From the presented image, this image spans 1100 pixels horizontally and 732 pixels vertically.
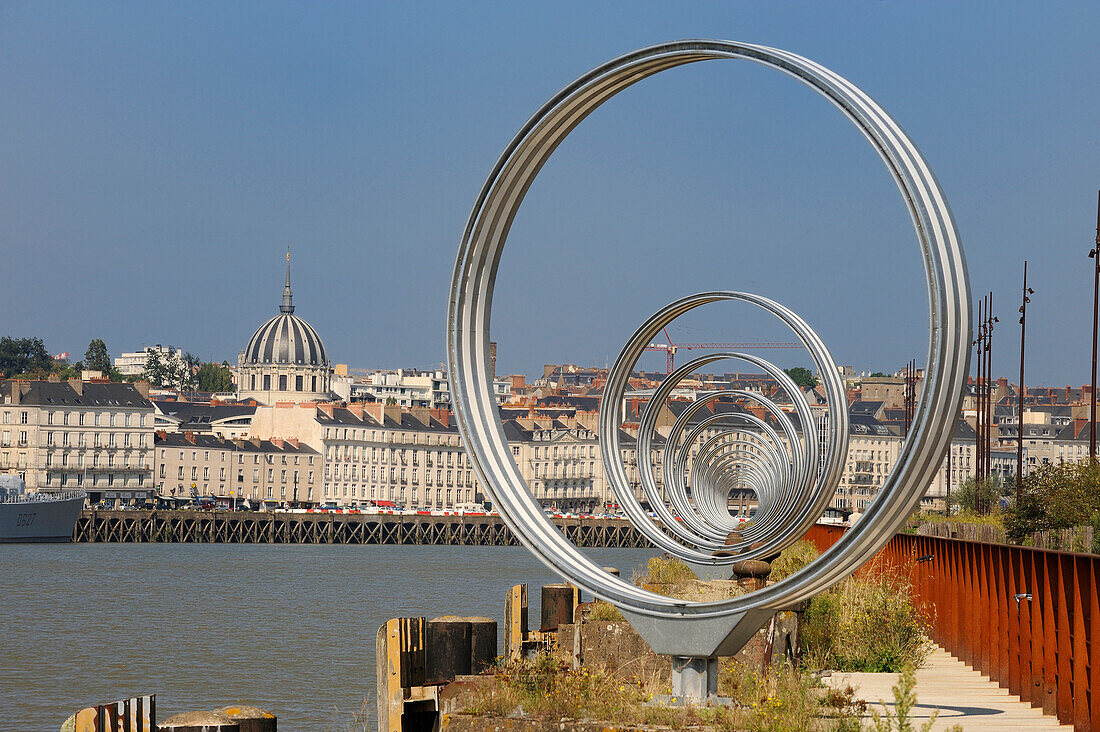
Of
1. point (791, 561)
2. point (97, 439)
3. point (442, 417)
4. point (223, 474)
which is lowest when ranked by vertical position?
point (791, 561)

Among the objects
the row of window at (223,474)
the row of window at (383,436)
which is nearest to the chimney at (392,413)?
the row of window at (383,436)

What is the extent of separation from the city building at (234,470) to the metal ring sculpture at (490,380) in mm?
123971

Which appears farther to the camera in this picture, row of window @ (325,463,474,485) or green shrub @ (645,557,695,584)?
row of window @ (325,463,474,485)

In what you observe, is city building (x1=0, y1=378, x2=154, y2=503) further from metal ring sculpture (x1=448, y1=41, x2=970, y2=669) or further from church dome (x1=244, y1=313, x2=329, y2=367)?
metal ring sculpture (x1=448, y1=41, x2=970, y2=669)

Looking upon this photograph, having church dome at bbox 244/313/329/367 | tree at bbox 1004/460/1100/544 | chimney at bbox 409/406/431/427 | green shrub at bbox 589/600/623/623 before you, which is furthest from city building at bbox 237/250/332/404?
green shrub at bbox 589/600/623/623

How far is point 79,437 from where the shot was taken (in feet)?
421

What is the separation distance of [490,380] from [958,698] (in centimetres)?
510

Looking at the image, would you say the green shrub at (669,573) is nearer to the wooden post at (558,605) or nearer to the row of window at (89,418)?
the wooden post at (558,605)

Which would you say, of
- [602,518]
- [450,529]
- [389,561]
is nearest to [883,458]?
[602,518]

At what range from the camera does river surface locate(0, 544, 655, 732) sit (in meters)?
22.4

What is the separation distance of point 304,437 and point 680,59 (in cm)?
13164

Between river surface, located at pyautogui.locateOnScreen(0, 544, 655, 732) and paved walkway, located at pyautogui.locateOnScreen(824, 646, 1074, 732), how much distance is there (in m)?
3.79

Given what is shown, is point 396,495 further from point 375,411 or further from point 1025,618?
point 1025,618

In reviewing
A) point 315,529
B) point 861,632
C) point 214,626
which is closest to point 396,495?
point 315,529
